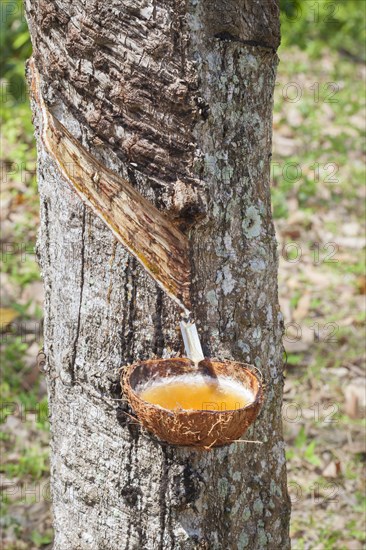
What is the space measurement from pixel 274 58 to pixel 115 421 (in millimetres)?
961

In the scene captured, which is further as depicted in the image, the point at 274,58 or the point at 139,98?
the point at 274,58

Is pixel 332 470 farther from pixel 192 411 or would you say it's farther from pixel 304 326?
pixel 192 411

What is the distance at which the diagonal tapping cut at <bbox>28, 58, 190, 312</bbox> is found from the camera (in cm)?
165

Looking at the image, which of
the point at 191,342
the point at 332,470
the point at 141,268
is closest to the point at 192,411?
the point at 191,342

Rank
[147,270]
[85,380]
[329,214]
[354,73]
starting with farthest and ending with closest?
[354,73]
[329,214]
[85,380]
[147,270]

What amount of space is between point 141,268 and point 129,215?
125mm

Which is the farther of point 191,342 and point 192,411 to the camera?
point 191,342

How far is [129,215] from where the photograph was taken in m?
1.65

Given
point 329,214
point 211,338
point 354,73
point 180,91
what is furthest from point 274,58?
point 354,73

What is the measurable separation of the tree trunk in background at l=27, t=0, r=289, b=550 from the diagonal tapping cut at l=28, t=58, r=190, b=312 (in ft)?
0.08

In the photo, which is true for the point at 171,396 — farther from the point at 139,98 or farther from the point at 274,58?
the point at 274,58

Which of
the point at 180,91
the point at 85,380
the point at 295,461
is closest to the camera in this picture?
the point at 180,91

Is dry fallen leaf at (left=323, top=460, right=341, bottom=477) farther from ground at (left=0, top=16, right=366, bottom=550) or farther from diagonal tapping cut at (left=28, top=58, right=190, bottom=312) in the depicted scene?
diagonal tapping cut at (left=28, top=58, right=190, bottom=312)

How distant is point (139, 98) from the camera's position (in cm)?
157
